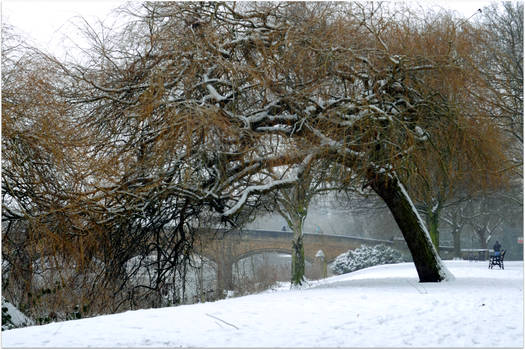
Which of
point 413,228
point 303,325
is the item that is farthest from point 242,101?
point 303,325

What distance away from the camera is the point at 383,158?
348 inches

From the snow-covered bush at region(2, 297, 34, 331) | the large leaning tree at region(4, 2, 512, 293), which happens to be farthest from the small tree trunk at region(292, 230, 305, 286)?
the snow-covered bush at region(2, 297, 34, 331)

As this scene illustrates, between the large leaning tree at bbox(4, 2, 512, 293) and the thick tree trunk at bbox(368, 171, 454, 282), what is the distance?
2.11ft

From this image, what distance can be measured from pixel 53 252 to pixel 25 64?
2692 millimetres

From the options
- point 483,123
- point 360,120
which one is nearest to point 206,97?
point 360,120

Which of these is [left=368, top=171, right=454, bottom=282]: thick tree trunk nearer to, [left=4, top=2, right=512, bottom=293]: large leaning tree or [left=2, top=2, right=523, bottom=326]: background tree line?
[left=2, top=2, right=523, bottom=326]: background tree line

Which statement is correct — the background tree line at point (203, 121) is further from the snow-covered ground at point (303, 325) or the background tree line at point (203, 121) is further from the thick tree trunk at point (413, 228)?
the snow-covered ground at point (303, 325)

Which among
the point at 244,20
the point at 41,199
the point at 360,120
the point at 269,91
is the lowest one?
the point at 41,199

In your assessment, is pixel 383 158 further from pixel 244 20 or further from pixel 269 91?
pixel 244 20

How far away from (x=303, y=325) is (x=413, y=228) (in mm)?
5344

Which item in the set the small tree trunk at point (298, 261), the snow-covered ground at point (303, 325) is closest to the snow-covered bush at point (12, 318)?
the snow-covered ground at point (303, 325)

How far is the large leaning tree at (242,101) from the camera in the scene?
27.3ft

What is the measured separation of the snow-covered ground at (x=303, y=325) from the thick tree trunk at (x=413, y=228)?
2.83 metres

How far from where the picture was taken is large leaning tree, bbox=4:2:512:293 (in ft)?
27.3
